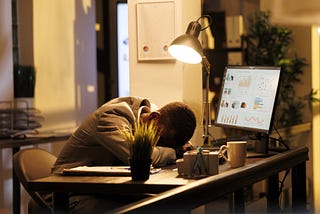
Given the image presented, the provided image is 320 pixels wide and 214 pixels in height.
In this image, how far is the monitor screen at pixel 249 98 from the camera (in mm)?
3306

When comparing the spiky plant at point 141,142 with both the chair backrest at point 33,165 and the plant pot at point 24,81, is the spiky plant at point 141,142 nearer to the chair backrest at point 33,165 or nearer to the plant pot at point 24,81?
the chair backrest at point 33,165

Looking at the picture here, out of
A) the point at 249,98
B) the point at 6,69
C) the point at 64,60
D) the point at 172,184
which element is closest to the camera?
the point at 172,184

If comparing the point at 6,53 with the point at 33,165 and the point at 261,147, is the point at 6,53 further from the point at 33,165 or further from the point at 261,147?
the point at 261,147

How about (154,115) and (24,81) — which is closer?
(154,115)

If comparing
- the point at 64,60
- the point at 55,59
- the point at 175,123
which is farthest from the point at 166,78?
the point at 64,60

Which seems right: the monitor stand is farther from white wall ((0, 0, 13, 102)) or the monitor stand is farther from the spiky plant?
white wall ((0, 0, 13, 102))

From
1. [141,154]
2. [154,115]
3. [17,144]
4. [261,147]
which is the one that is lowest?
[17,144]

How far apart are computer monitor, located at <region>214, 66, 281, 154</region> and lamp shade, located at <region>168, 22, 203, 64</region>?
294 millimetres

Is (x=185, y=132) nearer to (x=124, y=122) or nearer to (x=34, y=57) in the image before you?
(x=124, y=122)

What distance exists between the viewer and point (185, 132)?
2998mm

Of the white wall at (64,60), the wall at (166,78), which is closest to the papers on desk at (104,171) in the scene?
the wall at (166,78)

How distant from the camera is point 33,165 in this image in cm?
329

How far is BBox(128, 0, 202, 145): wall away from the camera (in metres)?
4.26

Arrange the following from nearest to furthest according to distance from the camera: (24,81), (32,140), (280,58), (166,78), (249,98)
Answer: (249,98) → (166,78) → (32,140) → (24,81) → (280,58)
